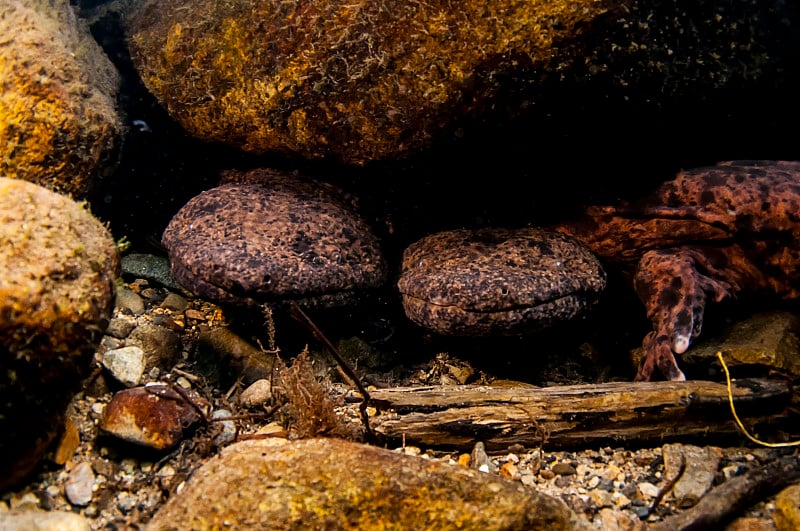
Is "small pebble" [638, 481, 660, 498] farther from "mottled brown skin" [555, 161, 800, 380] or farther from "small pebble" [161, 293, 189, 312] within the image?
"small pebble" [161, 293, 189, 312]

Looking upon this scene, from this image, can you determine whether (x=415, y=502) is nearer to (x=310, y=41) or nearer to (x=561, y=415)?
(x=561, y=415)

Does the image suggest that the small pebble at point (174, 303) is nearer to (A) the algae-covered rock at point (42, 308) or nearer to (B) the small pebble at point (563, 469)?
(A) the algae-covered rock at point (42, 308)

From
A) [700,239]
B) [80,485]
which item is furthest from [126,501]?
[700,239]

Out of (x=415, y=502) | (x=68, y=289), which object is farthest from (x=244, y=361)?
(x=415, y=502)

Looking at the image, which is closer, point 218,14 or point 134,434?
point 134,434

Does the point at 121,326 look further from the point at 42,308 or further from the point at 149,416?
the point at 42,308
